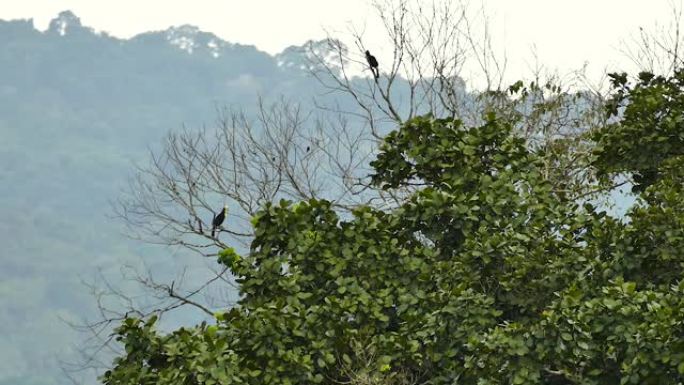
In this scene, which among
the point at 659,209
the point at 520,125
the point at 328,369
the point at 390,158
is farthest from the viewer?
the point at 520,125

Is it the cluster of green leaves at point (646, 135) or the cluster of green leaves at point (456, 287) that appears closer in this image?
the cluster of green leaves at point (456, 287)

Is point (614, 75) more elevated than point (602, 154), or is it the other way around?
point (614, 75)

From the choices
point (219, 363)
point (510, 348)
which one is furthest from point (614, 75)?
point (219, 363)

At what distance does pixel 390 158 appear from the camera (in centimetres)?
1172

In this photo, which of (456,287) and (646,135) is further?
(646,135)

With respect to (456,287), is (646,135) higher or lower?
higher

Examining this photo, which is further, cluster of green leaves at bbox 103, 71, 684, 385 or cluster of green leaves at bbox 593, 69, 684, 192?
cluster of green leaves at bbox 593, 69, 684, 192

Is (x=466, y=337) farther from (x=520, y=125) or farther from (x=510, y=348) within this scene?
(x=520, y=125)

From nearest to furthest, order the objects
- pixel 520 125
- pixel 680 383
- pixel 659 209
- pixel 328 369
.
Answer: pixel 680 383 → pixel 659 209 → pixel 328 369 → pixel 520 125

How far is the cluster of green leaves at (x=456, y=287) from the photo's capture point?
9.27m

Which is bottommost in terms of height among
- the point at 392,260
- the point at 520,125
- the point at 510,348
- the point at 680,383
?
the point at 680,383

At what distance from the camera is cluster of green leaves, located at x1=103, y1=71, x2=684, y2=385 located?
9.27 meters

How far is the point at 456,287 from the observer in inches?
396

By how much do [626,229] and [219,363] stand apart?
336 cm
